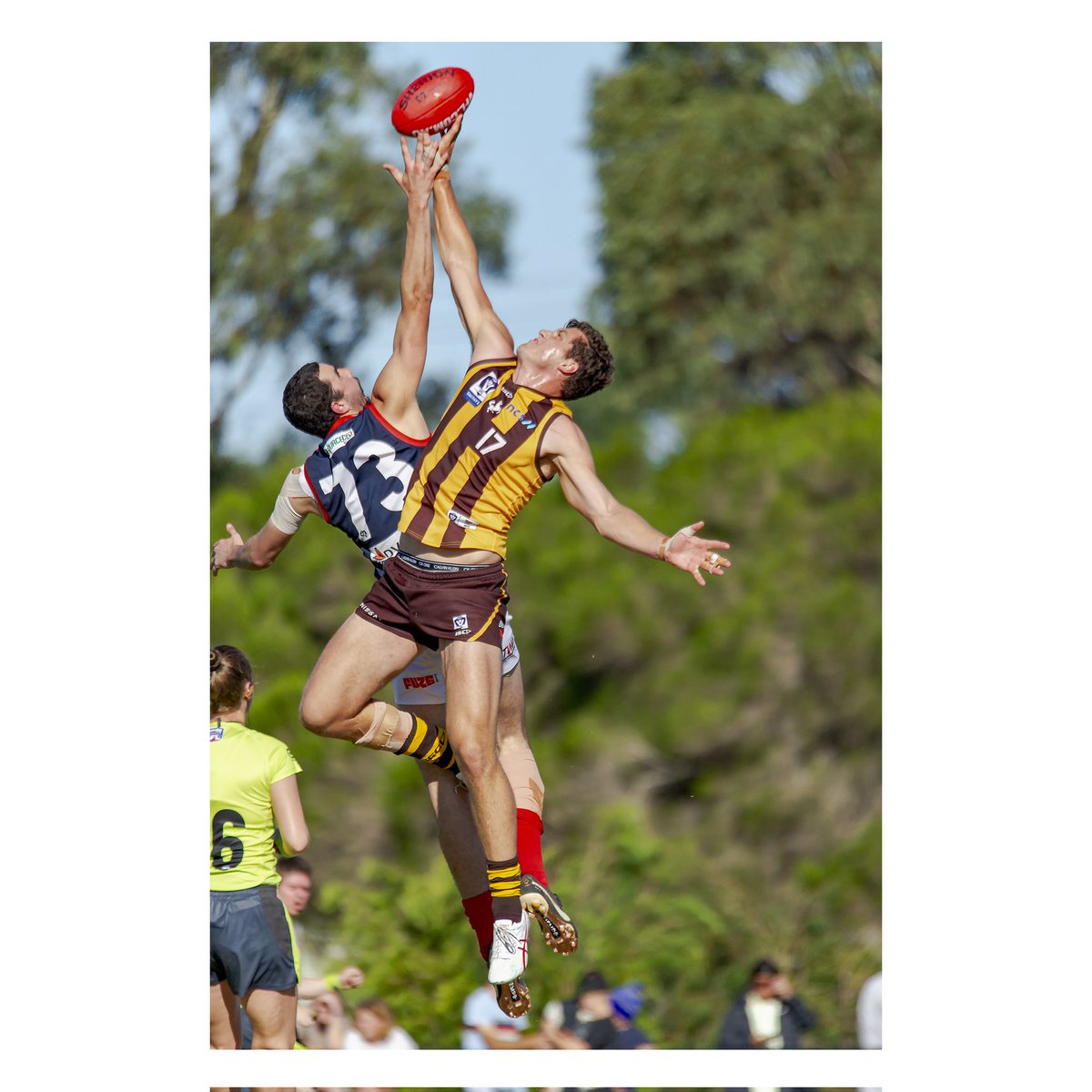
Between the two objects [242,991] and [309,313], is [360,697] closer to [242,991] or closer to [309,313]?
[242,991]

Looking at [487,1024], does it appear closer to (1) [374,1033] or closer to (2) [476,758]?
(1) [374,1033]

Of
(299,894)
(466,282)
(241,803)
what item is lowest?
(299,894)

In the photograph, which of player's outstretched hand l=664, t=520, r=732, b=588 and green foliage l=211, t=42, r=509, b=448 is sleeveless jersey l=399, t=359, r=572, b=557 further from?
green foliage l=211, t=42, r=509, b=448

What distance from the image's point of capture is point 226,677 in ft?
22.0

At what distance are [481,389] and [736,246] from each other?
51.6 feet

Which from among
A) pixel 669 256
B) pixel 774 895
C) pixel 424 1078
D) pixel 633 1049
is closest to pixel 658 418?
pixel 669 256

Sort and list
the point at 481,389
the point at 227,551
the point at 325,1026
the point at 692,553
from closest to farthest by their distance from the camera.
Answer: the point at 692,553 < the point at 481,389 < the point at 227,551 < the point at 325,1026

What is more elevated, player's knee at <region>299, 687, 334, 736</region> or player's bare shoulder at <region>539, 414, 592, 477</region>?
player's bare shoulder at <region>539, 414, 592, 477</region>

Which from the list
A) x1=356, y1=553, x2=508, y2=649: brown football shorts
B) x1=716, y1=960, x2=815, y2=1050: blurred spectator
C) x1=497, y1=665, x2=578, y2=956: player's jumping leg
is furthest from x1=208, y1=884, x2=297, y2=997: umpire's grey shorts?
x1=716, y1=960, x2=815, y2=1050: blurred spectator

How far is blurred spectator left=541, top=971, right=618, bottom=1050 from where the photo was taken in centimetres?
915

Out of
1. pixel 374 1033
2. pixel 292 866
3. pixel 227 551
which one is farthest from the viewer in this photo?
pixel 374 1033

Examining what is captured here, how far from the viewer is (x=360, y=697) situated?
6340 mm

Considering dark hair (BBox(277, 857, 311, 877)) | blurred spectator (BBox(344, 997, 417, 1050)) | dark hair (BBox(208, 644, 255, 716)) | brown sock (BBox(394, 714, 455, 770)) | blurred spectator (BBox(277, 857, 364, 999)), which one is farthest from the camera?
blurred spectator (BBox(344, 997, 417, 1050))

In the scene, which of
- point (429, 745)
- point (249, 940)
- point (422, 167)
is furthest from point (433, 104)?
point (249, 940)
